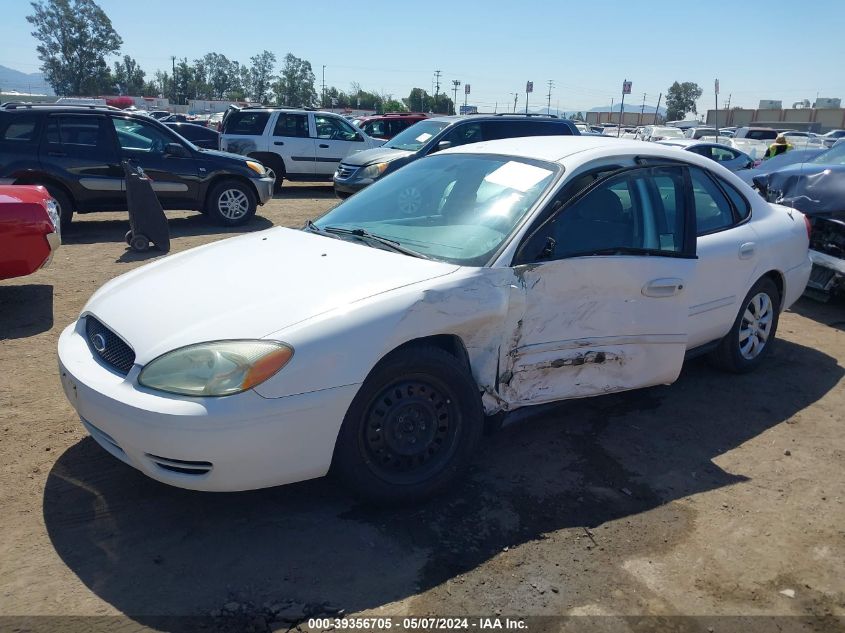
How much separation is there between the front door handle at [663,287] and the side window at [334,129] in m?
13.2

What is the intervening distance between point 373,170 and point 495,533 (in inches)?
380

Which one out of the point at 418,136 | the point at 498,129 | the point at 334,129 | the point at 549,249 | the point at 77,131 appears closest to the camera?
the point at 549,249

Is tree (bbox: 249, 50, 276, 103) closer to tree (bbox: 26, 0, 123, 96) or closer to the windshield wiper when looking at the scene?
tree (bbox: 26, 0, 123, 96)

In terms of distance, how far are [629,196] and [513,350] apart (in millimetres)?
1318

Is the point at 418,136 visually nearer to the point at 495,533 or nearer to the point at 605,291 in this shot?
the point at 605,291

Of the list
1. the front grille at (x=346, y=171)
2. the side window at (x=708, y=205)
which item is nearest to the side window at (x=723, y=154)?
the front grille at (x=346, y=171)

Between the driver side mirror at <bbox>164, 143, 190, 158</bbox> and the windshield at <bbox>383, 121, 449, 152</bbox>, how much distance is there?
3861 mm

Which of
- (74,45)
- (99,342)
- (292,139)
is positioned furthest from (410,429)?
(74,45)

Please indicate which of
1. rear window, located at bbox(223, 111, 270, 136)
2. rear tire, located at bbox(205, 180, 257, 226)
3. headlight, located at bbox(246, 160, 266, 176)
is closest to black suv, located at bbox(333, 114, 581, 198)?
headlight, located at bbox(246, 160, 266, 176)

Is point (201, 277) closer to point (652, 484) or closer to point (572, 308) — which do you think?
point (572, 308)

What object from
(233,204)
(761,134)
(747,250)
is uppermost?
(761,134)

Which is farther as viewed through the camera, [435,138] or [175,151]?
[435,138]

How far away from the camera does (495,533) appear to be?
10.1 ft

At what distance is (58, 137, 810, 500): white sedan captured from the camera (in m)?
2.76
